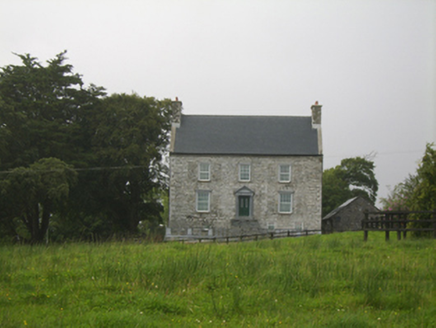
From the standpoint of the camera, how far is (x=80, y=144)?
3759 cm

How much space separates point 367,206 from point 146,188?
61.5 feet

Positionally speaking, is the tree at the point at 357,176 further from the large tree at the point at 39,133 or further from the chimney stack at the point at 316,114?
the large tree at the point at 39,133

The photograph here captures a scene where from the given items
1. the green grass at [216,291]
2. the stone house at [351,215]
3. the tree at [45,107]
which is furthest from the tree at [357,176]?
the green grass at [216,291]

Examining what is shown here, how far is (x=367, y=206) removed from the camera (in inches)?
1662

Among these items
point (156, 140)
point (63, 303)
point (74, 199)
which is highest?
point (156, 140)

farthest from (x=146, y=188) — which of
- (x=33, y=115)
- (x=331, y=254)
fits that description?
(x=331, y=254)

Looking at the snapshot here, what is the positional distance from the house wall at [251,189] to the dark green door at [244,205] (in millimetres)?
463

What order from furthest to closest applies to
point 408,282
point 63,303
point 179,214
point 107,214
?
point 107,214 < point 179,214 < point 408,282 < point 63,303

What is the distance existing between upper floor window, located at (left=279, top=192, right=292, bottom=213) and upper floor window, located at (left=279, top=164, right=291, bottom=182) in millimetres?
1074

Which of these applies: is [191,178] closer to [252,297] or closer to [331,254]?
[331,254]

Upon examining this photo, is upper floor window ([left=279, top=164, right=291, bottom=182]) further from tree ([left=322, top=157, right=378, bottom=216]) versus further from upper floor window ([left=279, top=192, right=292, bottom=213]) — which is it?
tree ([left=322, top=157, right=378, bottom=216])

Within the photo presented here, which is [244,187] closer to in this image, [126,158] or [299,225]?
[299,225]

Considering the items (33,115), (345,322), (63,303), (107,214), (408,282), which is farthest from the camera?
(107,214)

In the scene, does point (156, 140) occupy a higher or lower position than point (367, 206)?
higher
